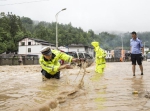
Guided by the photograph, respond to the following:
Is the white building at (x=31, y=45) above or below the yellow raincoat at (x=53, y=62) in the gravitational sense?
above

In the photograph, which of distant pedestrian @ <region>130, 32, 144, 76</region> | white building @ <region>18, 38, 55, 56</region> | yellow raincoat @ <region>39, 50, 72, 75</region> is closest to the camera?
yellow raincoat @ <region>39, 50, 72, 75</region>

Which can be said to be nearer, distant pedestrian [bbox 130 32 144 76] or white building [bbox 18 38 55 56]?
distant pedestrian [bbox 130 32 144 76]

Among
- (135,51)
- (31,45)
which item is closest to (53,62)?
(135,51)

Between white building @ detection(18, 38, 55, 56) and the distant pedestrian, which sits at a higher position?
white building @ detection(18, 38, 55, 56)

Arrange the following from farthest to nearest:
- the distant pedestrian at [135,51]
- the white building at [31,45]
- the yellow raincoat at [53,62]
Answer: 1. the white building at [31,45]
2. the distant pedestrian at [135,51]
3. the yellow raincoat at [53,62]

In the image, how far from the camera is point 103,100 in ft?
13.2

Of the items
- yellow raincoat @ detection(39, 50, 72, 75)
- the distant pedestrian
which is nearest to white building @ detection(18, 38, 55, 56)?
the distant pedestrian

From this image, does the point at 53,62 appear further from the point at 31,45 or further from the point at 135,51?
the point at 31,45

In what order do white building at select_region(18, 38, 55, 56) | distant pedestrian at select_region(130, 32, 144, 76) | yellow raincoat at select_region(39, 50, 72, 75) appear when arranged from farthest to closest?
white building at select_region(18, 38, 55, 56)
distant pedestrian at select_region(130, 32, 144, 76)
yellow raincoat at select_region(39, 50, 72, 75)

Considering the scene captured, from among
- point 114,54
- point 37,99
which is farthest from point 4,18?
point 37,99

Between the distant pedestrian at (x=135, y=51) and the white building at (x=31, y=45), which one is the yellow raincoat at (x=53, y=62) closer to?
the distant pedestrian at (x=135, y=51)

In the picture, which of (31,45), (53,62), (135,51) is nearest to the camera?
(53,62)

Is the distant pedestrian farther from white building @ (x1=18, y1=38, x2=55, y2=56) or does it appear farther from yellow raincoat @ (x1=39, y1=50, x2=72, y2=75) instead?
white building @ (x1=18, y1=38, x2=55, y2=56)

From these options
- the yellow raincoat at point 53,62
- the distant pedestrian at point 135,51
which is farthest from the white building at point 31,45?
the yellow raincoat at point 53,62
